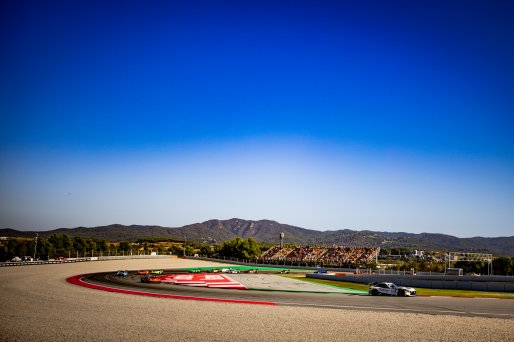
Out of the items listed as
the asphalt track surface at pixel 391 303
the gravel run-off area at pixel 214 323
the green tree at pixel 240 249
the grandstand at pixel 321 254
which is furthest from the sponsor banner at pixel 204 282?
the green tree at pixel 240 249

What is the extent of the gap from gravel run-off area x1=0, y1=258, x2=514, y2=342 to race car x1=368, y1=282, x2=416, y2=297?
10.2 m

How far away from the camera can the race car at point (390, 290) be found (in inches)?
1244

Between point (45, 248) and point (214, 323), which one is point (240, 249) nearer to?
point (45, 248)

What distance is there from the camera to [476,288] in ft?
121

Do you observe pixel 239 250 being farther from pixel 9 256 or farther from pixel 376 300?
pixel 376 300

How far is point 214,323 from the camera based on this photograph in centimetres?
1909

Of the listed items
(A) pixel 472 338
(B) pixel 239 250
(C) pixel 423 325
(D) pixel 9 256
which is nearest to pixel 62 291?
(C) pixel 423 325

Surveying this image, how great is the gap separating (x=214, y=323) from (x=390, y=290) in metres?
18.0

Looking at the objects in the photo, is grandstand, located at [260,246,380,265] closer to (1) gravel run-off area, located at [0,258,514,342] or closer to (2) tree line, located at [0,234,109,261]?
(2) tree line, located at [0,234,109,261]

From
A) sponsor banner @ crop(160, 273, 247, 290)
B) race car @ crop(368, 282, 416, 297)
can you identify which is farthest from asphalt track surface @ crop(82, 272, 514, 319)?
sponsor banner @ crop(160, 273, 247, 290)

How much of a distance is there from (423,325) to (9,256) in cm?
10577

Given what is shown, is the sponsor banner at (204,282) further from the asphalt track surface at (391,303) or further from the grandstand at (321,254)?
the grandstand at (321,254)

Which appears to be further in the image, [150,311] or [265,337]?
[150,311]

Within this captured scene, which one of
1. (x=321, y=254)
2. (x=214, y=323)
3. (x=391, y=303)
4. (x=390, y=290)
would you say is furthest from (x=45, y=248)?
(x=214, y=323)
